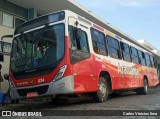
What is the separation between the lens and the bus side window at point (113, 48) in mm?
13208

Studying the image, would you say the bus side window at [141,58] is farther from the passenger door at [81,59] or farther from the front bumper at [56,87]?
the front bumper at [56,87]

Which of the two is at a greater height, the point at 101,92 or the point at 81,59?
the point at 81,59

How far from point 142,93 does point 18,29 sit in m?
10.3

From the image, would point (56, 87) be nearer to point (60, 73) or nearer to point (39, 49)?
point (60, 73)

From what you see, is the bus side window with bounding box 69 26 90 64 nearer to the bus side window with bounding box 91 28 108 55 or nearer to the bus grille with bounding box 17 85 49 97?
the bus side window with bounding box 91 28 108 55

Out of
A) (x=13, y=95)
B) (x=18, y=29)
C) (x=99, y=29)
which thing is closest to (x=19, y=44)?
(x=18, y=29)

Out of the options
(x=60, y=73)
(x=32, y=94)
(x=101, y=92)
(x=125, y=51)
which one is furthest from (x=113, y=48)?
(x=32, y=94)

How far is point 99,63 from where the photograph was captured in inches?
449

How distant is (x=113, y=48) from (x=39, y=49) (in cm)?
483

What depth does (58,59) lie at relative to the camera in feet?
30.3

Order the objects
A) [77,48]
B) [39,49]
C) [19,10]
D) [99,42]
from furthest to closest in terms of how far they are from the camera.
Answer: [19,10] → [99,42] → [77,48] → [39,49]

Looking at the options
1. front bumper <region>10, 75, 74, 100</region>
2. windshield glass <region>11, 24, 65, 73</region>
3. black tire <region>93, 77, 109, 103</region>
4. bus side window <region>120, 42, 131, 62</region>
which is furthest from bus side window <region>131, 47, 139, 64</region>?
front bumper <region>10, 75, 74, 100</region>

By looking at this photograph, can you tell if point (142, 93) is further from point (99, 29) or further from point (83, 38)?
point (83, 38)

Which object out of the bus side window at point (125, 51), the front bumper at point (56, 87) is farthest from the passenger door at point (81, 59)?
the bus side window at point (125, 51)
